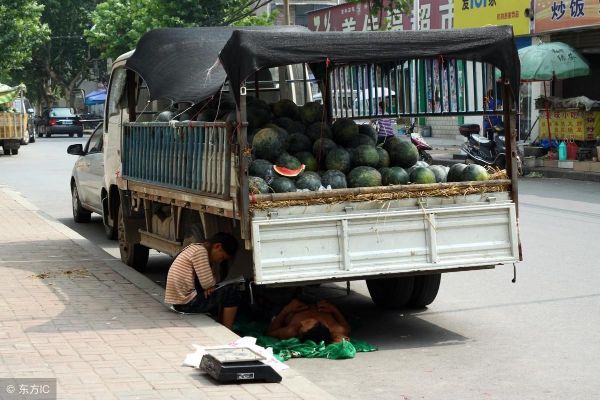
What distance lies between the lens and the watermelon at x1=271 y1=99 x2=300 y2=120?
936 cm

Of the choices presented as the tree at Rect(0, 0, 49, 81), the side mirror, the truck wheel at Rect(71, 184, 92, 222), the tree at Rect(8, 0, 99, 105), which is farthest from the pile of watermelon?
the tree at Rect(8, 0, 99, 105)

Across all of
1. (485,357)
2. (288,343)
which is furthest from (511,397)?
(288,343)

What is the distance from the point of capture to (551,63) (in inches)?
922

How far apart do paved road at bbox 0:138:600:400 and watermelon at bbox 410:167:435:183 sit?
1.22 meters

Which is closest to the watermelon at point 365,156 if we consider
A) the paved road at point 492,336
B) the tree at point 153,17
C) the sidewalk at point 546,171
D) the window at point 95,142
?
the paved road at point 492,336

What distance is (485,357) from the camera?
296 inches

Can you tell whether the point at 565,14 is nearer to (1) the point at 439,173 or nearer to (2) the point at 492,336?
(1) the point at 439,173

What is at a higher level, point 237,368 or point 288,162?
point 288,162

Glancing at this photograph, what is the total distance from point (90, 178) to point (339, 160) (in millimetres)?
7408

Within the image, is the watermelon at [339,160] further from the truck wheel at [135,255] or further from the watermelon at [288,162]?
the truck wheel at [135,255]

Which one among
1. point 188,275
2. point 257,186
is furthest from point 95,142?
point 257,186

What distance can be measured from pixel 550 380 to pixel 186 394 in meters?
2.44

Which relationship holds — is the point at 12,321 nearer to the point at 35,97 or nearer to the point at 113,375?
the point at 113,375

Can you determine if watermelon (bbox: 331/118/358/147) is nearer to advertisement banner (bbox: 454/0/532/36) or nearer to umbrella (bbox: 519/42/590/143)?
umbrella (bbox: 519/42/590/143)
